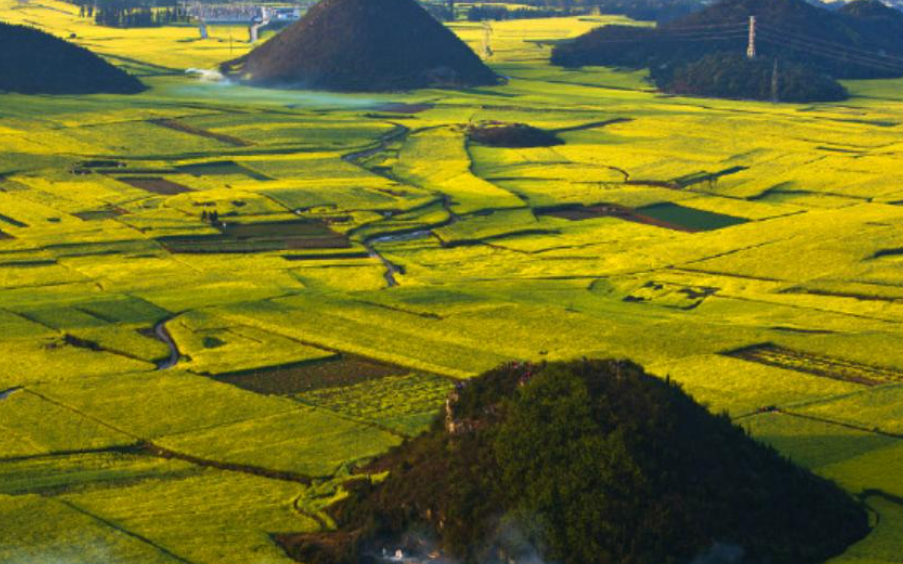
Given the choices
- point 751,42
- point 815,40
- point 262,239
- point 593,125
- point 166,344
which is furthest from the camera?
point 815,40

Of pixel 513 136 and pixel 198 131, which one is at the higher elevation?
pixel 513 136

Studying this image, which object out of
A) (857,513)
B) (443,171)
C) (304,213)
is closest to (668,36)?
(443,171)

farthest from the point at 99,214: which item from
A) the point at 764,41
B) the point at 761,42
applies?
the point at 764,41

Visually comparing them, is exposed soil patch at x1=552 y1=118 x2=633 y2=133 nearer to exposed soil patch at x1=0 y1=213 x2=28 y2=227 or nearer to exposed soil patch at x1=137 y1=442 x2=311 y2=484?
exposed soil patch at x1=0 y1=213 x2=28 y2=227

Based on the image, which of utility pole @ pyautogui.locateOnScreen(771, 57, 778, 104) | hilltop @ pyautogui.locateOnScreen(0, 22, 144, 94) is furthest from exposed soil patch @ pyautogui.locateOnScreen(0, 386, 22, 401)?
utility pole @ pyautogui.locateOnScreen(771, 57, 778, 104)

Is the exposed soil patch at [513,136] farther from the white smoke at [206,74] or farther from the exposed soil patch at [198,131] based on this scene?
the white smoke at [206,74]

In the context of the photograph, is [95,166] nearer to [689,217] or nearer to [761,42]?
[689,217]

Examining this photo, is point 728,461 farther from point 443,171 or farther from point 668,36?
point 668,36
